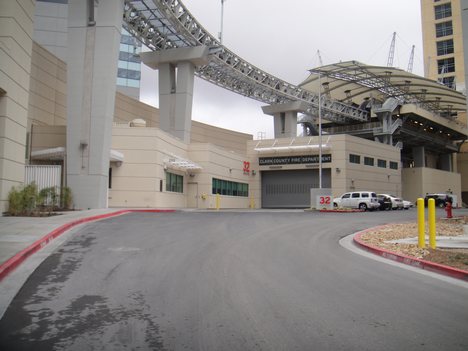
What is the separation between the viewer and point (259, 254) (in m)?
11.3

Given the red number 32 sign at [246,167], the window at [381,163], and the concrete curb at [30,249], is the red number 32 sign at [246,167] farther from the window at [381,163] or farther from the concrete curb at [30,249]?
the concrete curb at [30,249]

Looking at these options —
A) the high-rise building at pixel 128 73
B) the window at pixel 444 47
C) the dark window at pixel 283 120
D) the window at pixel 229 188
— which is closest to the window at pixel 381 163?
the dark window at pixel 283 120

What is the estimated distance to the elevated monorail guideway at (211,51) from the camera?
36.9m

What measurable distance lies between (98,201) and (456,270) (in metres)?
22.1

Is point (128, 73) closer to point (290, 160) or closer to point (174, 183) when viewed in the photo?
point (290, 160)

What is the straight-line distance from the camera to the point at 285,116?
63.0 m

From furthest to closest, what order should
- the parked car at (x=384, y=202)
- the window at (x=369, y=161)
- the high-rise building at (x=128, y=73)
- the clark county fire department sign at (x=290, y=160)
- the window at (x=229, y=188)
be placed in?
the high-rise building at (x=128, y=73) → the window at (x=369, y=161) → the clark county fire department sign at (x=290, y=160) → the window at (x=229, y=188) → the parked car at (x=384, y=202)

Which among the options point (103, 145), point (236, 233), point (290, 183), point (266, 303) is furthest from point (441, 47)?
point (266, 303)

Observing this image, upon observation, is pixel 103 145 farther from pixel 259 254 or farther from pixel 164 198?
pixel 259 254

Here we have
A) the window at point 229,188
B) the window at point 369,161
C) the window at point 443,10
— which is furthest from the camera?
the window at point 443,10

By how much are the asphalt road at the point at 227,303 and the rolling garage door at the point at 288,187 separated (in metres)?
41.0

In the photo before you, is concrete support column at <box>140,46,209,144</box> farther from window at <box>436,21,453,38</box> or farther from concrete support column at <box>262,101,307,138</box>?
window at <box>436,21,453,38</box>

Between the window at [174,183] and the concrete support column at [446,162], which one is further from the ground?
the concrete support column at [446,162]

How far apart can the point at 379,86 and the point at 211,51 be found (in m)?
32.6
